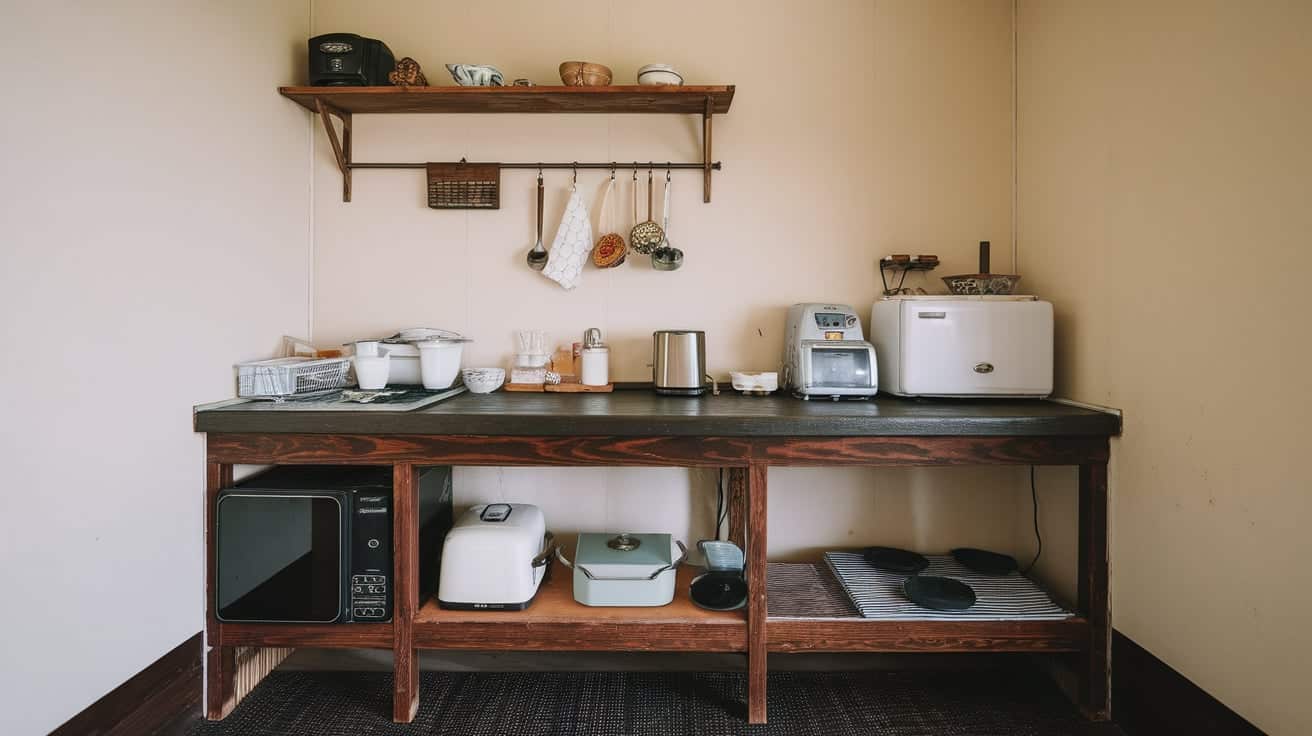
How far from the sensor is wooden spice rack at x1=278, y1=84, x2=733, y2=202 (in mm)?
1944

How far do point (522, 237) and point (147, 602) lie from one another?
57.8 inches

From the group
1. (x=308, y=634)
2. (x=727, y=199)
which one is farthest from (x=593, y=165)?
(x=308, y=634)

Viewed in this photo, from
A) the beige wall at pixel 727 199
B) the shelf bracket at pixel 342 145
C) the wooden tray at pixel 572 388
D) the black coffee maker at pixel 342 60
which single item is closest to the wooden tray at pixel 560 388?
the wooden tray at pixel 572 388

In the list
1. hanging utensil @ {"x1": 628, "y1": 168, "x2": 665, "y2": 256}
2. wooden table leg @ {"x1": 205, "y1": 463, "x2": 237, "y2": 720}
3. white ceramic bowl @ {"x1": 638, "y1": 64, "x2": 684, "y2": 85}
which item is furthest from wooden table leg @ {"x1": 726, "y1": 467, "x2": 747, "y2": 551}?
wooden table leg @ {"x1": 205, "y1": 463, "x2": 237, "y2": 720}

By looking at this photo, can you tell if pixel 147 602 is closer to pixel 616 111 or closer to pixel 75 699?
pixel 75 699

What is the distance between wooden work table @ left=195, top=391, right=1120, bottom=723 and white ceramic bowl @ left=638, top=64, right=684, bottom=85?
3.54 feet

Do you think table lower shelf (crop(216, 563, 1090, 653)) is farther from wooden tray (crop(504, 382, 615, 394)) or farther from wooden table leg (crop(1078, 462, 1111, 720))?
wooden tray (crop(504, 382, 615, 394))

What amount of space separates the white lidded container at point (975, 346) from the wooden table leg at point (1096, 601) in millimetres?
315

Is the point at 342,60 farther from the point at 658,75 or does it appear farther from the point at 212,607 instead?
the point at 212,607

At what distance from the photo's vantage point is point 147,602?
148 cm

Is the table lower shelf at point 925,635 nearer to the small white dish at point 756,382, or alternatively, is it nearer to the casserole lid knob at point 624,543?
the casserole lid knob at point 624,543

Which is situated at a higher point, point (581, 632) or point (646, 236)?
point (646, 236)

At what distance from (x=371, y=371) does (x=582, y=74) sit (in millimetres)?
1167

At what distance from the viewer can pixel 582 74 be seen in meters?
1.96
